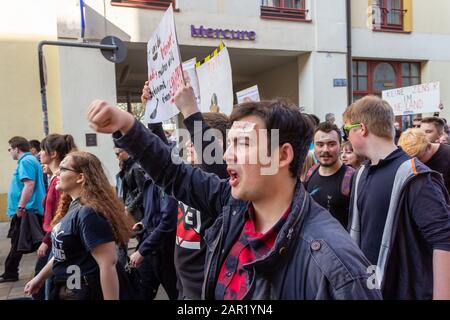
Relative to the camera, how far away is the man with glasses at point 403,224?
1901mm

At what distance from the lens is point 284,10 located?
10.8 meters

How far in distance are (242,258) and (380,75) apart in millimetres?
12159

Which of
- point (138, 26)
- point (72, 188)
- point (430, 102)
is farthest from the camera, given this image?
point (138, 26)

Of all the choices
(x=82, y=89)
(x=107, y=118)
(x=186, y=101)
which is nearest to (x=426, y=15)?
(x=82, y=89)

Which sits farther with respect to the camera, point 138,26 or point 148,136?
point 138,26

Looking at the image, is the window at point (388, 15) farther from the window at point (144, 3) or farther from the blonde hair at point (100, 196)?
the blonde hair at point (100, 196)

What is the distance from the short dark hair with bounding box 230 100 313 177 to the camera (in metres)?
1.47

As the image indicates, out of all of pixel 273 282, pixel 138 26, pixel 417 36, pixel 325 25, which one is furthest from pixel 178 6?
pixel 273 282

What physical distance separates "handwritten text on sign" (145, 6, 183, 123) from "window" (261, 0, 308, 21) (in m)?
8.24

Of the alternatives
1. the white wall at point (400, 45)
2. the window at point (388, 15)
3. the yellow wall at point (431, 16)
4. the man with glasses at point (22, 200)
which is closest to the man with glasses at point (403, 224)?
the man with glasses at point (22, 200)

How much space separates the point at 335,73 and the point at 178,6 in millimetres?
4649

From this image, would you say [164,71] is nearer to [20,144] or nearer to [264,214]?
[264,214]
